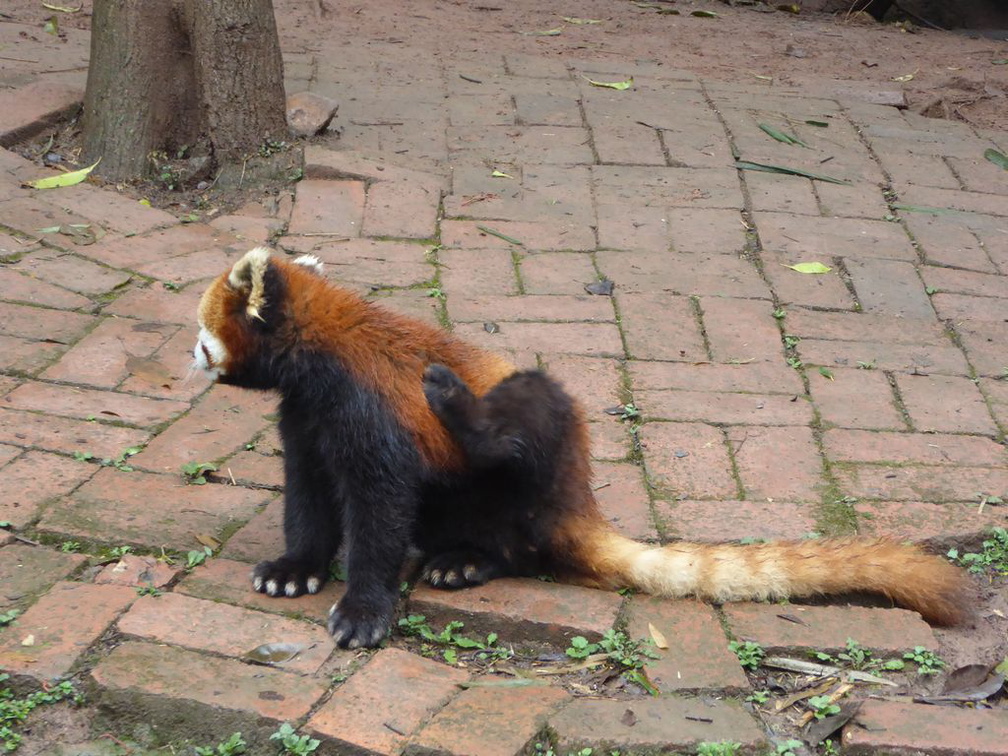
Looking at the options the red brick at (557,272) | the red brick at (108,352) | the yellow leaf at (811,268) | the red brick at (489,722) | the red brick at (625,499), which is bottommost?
the red brick at (108,352)

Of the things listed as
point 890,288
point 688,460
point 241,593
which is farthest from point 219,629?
point 890,288

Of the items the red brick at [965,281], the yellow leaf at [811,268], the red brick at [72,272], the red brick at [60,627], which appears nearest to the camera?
the red brick at [60,627]

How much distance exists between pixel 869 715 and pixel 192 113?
188 inches

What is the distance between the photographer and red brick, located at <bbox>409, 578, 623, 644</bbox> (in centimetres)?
343

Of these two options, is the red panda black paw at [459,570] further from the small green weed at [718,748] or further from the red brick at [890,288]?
the red brick at [890,288]

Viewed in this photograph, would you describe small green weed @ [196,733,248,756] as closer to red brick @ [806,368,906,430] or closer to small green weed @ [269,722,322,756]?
small green weed @ [269,722,322,756]

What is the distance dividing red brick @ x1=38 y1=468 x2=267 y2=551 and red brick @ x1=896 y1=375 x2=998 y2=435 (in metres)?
2.51

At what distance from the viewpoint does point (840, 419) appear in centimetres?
466

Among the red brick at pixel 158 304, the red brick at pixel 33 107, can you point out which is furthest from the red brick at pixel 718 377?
the red brick at pixel 33 107

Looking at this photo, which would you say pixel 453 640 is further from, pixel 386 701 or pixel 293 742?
pixel 293 742

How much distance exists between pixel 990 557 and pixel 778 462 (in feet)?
2.61

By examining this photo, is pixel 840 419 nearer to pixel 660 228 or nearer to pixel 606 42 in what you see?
pixel 660 228

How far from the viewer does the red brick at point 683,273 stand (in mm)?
5578

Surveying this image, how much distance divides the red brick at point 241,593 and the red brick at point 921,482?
184 cm
